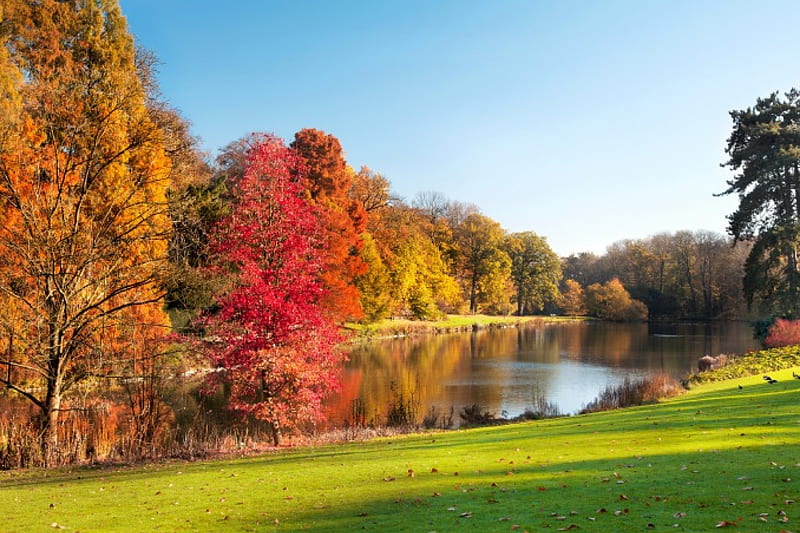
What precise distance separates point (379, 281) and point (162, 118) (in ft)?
79.8

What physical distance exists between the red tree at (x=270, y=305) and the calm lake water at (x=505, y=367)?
16.2 feet

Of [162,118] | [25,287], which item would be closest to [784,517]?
[25,287]

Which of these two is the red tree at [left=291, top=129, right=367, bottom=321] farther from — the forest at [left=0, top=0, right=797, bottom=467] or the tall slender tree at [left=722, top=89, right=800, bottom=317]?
the tall slender tree at [left=722, top=89, right=800, bottom=317]

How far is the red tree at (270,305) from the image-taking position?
15.1 metres

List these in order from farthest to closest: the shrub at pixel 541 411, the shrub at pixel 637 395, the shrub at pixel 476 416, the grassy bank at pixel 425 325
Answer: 1. the grassy bank at pixel 425 325
2. the shrub at pixel 637 395
3. the shrub at pixel 541 411
4. the shrub at pixel 476 416

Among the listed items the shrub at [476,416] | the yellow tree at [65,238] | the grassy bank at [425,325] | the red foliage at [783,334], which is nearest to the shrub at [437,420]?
the shrub at [476,416]

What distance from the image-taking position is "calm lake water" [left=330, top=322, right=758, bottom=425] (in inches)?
957

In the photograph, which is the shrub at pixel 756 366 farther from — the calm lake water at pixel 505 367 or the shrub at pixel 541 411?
the shrub at pixel 541 411

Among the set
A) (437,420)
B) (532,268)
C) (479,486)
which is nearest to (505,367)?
(437,420)

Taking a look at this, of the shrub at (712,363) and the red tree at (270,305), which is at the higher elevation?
the red tree at (270,305)

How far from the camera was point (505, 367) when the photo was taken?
34844mm

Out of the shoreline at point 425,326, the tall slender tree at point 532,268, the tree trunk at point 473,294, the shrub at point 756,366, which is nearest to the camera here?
the shrub at point 756,366

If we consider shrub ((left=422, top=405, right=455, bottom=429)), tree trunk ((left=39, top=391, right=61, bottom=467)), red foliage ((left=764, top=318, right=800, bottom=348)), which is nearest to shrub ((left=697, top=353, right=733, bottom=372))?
red foliage ((left=764, top=318, right=800, bottom=348))

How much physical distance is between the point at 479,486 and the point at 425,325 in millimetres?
51216
